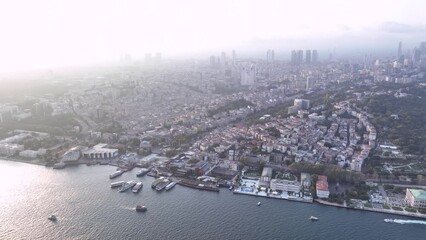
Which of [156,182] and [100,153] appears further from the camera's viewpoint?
[100,153]

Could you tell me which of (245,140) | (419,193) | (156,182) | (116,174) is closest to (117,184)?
(116,174)

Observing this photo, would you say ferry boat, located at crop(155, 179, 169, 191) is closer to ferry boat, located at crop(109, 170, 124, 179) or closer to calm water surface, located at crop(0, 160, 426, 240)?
calm water surface, located at crop(0, 160, 426, 240)

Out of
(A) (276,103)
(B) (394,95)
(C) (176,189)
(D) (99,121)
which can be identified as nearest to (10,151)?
(D) (99,121)

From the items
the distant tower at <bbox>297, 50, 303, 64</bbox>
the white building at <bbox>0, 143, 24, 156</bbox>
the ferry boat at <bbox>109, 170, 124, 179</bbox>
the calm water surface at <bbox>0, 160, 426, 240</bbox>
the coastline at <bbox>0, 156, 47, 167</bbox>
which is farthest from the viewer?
the distant tower at <bbox>297, 50, 303, 64</bbox>

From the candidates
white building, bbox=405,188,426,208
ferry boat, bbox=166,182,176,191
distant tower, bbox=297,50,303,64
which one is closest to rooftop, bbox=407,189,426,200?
white building, bbox=405,188,426,208

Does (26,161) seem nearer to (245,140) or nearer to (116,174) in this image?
(116,174)

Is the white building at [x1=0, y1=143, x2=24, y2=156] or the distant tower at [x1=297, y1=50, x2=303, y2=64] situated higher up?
the distant tower at [x1=297, y1=50, x2=303, y2=64]

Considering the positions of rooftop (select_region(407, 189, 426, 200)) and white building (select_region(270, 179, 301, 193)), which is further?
white building (select_region(270, 179, 301, 193))

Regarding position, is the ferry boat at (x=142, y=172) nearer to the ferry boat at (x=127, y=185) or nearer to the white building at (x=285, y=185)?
the ferry boat at (x=127, y=185)
